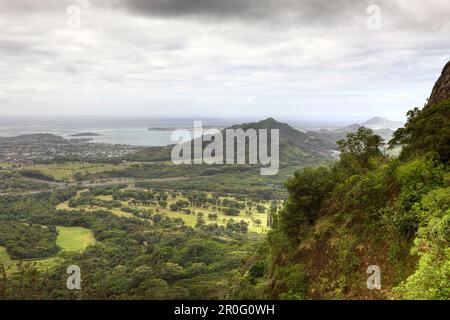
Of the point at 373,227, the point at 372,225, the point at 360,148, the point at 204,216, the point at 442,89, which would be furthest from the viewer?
the point at 204,216

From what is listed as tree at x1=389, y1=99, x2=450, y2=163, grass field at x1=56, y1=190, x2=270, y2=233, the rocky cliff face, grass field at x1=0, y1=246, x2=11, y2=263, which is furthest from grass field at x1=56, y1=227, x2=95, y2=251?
tree at x1=389, y1=99, x2=450, y2=163

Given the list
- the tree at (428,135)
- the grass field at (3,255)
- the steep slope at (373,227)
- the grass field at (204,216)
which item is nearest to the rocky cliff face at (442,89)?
the steep slope at (373,227)

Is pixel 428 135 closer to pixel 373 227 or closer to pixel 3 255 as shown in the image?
pixel 373 227

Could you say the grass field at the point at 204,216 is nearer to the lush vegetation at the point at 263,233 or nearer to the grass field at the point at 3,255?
the lush vegetation at the point at 263,233

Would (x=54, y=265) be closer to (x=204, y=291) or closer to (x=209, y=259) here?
(x=209, y=259)

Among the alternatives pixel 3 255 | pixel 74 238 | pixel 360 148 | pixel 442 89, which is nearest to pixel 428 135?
pixel 360 148
